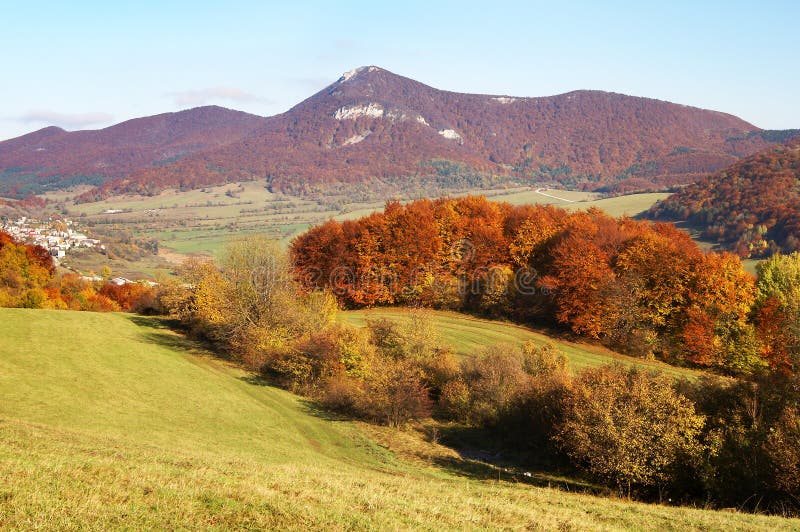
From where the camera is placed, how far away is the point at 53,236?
16050 centimetres

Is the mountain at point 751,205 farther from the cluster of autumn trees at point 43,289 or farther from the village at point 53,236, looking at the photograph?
the village at point 53,236

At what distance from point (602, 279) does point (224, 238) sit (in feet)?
473

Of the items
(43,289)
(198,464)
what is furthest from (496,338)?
(43,289)

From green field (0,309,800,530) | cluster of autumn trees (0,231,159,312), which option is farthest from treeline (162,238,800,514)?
cluster of autumn trees (0,231,159,312)

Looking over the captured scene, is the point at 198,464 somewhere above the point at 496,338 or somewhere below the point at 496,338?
above

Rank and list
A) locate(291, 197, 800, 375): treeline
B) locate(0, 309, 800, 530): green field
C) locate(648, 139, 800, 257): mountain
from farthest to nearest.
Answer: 1. locate(648, 139, 800, 257): mountain
2. locate(291, 197, 800, 375): treeline
3. locate(0, 309, 800, 530): green field

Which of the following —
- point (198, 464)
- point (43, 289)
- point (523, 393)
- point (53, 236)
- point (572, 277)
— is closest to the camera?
point (198, 464)

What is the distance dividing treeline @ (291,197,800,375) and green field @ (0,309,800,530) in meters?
35.8

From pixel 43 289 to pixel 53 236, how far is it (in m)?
99.7

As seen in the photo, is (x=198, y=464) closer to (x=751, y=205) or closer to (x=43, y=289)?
(x=43, y=289)

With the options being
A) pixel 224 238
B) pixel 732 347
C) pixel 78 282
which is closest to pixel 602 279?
pixel 732 347

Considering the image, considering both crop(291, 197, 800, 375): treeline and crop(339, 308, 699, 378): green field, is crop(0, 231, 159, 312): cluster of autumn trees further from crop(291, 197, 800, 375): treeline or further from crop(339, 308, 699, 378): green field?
crop(339, 308, 699, 378): green field

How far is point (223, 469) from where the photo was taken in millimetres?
16875

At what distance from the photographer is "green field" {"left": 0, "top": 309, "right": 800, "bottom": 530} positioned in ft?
39.1
